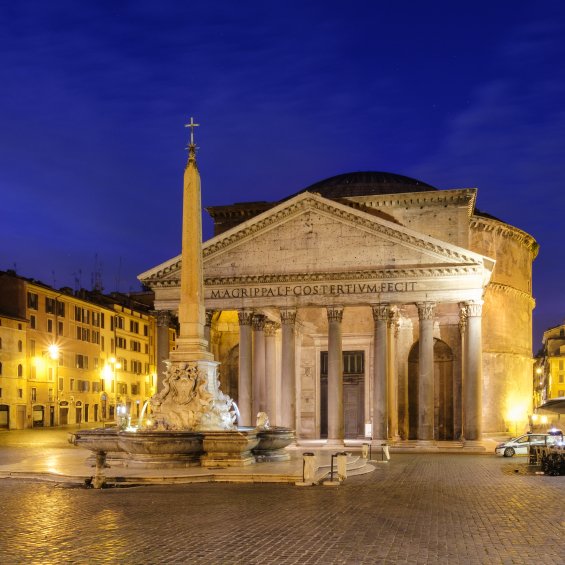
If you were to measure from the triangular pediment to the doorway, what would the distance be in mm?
8933

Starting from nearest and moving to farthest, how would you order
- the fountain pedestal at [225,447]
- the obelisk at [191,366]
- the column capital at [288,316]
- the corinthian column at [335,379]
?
the fountain pedestal at [225,447] → the obelisk at [191,366] → the corinthian column at [335,379] → the column capital at [288,316]

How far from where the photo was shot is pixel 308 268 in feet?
117

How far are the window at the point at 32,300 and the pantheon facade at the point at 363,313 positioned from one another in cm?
1637

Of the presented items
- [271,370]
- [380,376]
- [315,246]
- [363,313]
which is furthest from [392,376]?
[315,246]

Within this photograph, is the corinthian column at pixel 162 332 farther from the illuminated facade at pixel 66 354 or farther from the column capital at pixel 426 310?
the illuminated facade at pixel 66 354

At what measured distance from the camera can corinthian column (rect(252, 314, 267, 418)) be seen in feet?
121

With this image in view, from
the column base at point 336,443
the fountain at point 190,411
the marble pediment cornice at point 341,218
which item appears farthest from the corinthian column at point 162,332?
the fountain at point 190,411

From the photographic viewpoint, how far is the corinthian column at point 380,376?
33.7 metres

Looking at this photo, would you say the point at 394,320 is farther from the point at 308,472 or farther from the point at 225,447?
the point at 308,472

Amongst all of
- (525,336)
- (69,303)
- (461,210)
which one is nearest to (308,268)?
(461,210)

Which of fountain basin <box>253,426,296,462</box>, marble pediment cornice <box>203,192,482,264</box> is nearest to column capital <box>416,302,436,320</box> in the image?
marble pediment cornice <box>203,192,482,264</box>

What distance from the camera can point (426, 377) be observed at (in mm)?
33656

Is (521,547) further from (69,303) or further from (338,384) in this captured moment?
(69,303)

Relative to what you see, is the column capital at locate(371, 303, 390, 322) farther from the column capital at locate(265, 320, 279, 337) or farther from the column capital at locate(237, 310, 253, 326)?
the column capital at locate(265, 320, 279, 337)
